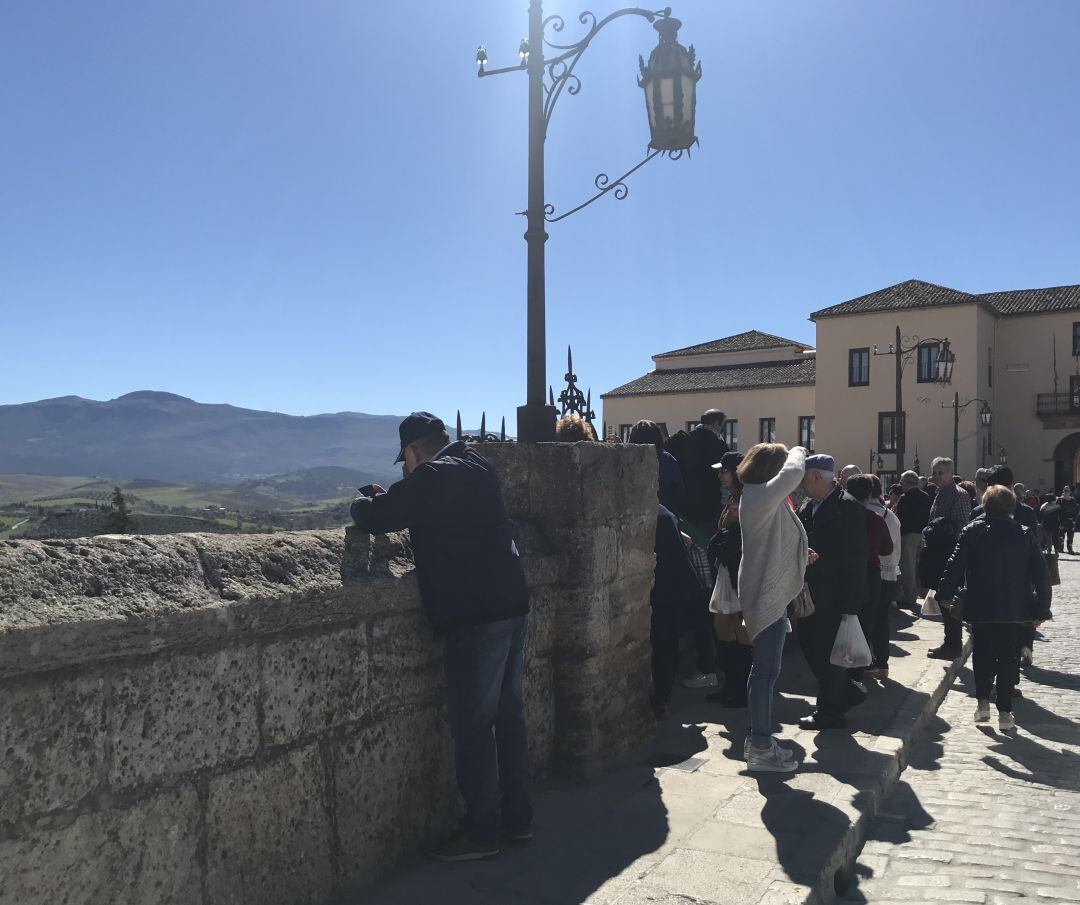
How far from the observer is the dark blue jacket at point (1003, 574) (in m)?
6.34

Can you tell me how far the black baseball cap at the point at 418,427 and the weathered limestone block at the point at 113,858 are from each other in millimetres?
1523

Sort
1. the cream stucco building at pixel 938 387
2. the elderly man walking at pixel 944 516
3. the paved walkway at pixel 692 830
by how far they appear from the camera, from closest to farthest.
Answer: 1. the paved walkway at pixel 692 830
2. the elderly man walking at pixel 944 516
3. the cream stucco building at pixel 938 387

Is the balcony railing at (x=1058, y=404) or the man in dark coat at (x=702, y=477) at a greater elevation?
the balcony railing at (x=1058, y=404)

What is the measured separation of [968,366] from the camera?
4409 cm

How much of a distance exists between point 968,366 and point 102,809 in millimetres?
47128

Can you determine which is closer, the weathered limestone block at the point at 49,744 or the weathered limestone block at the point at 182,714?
the weathered limestone block at the point at 49,744

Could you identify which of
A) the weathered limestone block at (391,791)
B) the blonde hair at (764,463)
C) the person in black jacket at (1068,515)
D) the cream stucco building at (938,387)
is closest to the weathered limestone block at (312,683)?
the weathered limestone block at (391,791)

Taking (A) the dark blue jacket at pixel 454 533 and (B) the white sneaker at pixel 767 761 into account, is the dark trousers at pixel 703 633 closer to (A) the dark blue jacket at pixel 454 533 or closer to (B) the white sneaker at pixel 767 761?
(B) the white sneaker at pixel 767 761

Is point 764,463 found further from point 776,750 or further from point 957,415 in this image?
point 957,415

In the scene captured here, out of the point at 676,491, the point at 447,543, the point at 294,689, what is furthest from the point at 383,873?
the point at 676,491

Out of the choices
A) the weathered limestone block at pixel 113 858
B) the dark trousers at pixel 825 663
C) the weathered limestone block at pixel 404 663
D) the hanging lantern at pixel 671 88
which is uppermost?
the hanging lantern at pixel 671 88

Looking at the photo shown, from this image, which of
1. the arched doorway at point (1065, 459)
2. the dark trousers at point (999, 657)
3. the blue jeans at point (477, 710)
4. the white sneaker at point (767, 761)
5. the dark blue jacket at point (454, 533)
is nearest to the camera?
the dark blue jacket at point (454, 533)

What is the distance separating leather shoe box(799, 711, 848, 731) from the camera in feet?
18.7

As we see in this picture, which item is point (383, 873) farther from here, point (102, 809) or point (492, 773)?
point (102, 809)
